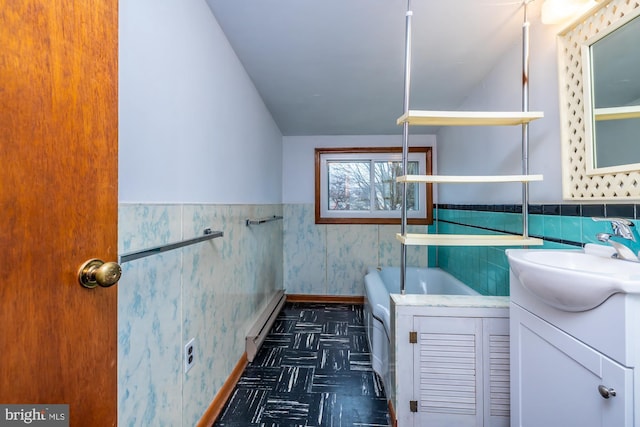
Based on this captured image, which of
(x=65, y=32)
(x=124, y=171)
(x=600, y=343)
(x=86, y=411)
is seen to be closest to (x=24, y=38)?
(x=65, y=32)

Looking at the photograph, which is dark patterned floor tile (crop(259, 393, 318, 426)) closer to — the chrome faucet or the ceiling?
the chrome faucet

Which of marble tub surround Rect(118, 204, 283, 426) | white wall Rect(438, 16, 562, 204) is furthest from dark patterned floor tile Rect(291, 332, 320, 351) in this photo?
white wall Rect(438, 16, 562, 204)

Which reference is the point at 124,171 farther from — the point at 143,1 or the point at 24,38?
the point at 143,1

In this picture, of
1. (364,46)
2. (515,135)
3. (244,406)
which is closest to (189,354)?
(244,406)

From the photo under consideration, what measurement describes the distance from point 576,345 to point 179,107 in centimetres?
161

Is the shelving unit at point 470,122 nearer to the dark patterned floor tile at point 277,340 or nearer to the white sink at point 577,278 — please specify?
the white sink at point 577,278

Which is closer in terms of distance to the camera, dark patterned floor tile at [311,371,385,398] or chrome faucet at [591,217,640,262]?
chrome faucet at [591,217,640,262]

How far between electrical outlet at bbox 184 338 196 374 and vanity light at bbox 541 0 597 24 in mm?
2167

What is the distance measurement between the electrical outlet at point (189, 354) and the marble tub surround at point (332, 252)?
7.44 feet

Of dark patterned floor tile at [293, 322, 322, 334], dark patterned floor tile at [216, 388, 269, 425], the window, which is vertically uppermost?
the window

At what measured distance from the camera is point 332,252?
139 inches

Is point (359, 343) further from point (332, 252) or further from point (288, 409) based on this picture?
point (332, 252)
